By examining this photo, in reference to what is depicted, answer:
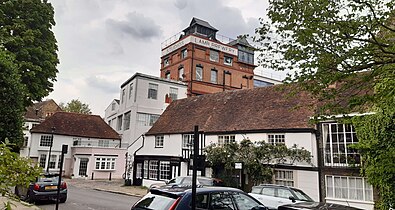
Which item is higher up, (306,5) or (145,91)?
(145,91)

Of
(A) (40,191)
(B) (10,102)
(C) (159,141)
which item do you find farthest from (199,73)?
(A) (40,191)

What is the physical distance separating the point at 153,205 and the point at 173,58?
39.0 metres

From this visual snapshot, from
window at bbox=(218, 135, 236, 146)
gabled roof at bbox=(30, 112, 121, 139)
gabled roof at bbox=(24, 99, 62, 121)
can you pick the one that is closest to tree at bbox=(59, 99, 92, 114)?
gabled roof at bbox=(24, 99, 62, 121)

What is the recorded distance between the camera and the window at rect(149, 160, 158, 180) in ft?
82.7

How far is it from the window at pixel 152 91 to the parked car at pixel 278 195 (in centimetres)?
2480

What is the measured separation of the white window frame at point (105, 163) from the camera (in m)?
34.3

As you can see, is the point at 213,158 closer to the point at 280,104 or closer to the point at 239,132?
the point at 239,132

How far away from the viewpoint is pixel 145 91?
1409 inches

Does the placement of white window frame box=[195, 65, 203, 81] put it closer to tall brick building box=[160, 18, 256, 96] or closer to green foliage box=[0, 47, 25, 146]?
tall brick building box=[160, 18, 256, 96]

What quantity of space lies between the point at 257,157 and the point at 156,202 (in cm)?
1206

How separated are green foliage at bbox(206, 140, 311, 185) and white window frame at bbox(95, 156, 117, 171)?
19.3m

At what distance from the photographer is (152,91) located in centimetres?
3653

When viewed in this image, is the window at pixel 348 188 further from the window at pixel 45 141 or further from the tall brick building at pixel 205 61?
the window at pixel 45 141

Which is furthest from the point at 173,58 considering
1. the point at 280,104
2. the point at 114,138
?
the point at 280,104
